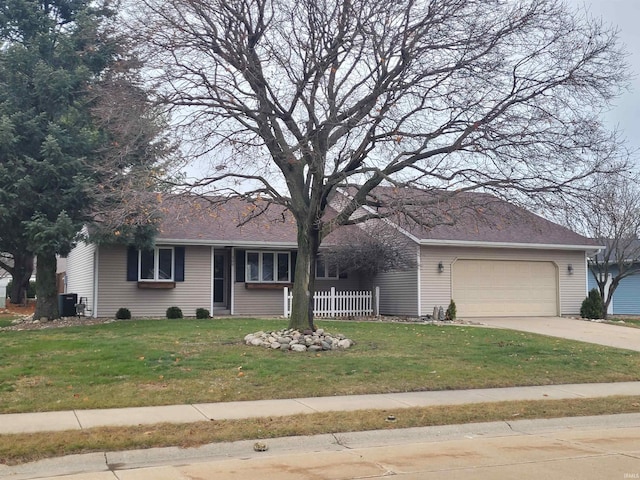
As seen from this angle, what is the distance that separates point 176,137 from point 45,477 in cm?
919

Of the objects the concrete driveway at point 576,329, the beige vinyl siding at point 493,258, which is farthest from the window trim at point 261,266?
the concrete driveway at point 576,329

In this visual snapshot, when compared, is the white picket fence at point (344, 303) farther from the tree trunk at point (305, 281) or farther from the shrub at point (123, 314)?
the tree trunk at point (305, 281)

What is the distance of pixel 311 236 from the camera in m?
15.6

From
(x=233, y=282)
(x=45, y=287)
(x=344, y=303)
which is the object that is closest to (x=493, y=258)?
(x=344, y=303)

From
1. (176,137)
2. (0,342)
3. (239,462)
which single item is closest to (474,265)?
(176,137)

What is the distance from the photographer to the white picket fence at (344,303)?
25.0 metres

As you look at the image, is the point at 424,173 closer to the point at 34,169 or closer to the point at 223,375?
the point at 223,375

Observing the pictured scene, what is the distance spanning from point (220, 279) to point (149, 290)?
331 cm

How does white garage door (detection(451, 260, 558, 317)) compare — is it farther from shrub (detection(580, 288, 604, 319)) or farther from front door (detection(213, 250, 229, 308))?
front door (detection(213, 250, 229, 308))

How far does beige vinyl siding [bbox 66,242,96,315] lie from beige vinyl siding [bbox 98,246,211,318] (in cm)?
54

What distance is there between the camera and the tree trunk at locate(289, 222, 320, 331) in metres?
15.6

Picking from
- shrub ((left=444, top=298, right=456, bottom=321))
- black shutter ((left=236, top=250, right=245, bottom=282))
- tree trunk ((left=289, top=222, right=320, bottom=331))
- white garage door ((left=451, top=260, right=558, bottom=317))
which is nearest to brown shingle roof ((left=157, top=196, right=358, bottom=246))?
black shutter ((left=236, top=250, right=245, bottom=282))

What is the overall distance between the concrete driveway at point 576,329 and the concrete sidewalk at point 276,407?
655 centimetres

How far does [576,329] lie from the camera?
70.3ft
